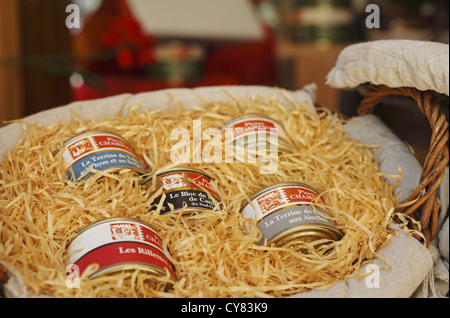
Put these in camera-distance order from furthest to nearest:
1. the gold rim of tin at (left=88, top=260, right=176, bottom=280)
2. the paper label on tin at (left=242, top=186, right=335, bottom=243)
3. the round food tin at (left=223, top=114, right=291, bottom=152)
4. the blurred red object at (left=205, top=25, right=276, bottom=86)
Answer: the blurred red object at (left=205, top=25, right=276, bottom=86), the round food tin at (left=223, top=114, right=291, bottom=152), the paper label on tin at (left=242, top=186, right=335, bottom=243), the gold rim of tin at (left=88, top=260, right=176, bottom=280)

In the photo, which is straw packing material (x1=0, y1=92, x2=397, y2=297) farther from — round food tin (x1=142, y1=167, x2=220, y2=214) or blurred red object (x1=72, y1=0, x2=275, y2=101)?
blurred red object (x1=72, y1=0, x2=275, y2=101)

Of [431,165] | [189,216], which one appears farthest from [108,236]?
[431,165]

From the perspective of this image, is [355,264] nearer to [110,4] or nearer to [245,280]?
[245,280]

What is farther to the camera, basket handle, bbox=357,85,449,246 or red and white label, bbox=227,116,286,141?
red and white label, bbox=227,116,286,141

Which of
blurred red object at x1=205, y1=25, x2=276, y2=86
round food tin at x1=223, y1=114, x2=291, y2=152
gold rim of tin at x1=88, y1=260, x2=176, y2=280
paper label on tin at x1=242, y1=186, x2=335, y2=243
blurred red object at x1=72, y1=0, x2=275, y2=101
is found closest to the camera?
gold rim of tin at x1=88, y1=260, x2=176, y2=280

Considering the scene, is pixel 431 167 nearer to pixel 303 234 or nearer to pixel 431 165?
pixel 431 165

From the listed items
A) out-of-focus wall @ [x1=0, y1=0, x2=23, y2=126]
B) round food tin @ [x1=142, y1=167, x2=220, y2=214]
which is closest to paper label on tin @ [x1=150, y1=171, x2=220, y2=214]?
round food tin @ [x1=142, y1=167, x2=220, y2=214]

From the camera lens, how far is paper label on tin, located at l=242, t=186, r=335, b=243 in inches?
27.3

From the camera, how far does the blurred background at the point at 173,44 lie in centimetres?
176

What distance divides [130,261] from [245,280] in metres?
0.17

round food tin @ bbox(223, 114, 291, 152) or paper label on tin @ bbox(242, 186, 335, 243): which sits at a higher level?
round food tin @ bbox(223, 114, 291, 152)

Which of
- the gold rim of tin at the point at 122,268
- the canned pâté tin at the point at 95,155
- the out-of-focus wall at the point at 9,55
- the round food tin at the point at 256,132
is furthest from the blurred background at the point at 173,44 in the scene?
the gold rim of tin at the point at 122,268

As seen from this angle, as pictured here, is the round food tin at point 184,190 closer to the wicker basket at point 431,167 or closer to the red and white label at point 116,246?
the red and white label at point 116,246

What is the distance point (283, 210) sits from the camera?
27.8 inches
